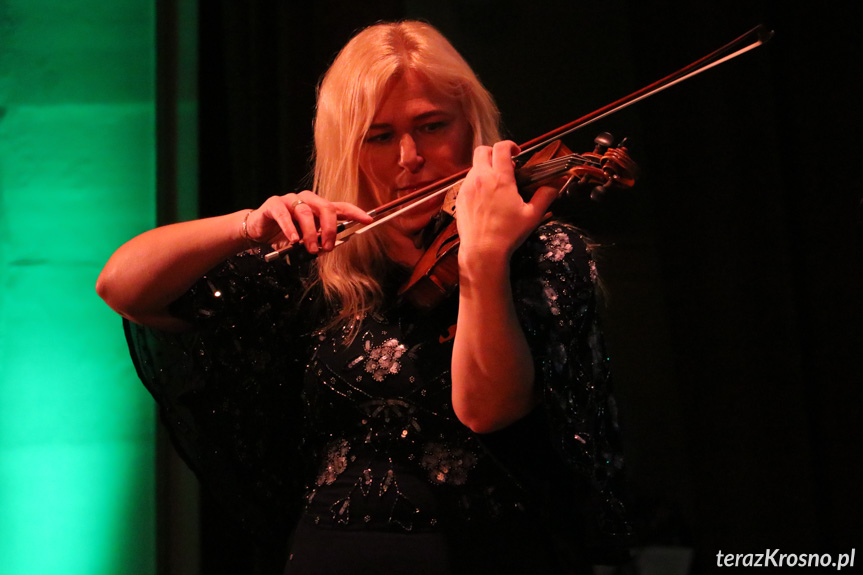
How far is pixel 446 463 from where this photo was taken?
0.91 meters

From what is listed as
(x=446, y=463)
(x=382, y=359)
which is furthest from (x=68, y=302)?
(x=446, y=463)

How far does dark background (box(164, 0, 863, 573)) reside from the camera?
129 centimetres

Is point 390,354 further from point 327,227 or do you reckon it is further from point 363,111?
point 363,111

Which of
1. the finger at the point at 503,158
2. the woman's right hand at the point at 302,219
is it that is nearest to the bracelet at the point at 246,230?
the woman's right hand at the point at 302,219

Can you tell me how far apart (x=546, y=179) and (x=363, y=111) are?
12.0 inches

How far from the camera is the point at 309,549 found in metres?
0.92

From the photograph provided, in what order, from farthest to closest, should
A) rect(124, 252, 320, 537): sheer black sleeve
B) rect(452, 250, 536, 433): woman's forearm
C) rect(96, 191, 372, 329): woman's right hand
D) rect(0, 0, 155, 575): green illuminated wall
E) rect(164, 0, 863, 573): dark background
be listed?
rect(0, 0, 155, 575): green illuminated wall → rect(164, 0, 863, 573): dark background → rect(124, 252, 320, 537): sheer black sleeve → rect(96, 191, 372, 329): woman's right hand → rect(452, 250, 536, 433): woman's forearm

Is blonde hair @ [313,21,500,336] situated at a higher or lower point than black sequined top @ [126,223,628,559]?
higher

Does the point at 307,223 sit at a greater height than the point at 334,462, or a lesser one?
greater

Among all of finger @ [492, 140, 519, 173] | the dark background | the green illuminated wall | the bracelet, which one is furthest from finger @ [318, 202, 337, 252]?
the green illuminated wall

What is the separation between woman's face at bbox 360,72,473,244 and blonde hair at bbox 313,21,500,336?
0.02 meters

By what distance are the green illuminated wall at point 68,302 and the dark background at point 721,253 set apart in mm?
187

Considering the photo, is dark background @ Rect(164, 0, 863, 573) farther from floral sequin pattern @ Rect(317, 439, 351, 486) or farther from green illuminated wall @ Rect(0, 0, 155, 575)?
floral sequin pattern @ Rect(317, 439, 351, 486)

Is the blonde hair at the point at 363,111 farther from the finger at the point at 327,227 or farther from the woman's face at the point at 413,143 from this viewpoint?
the finger at the point at 327,227
